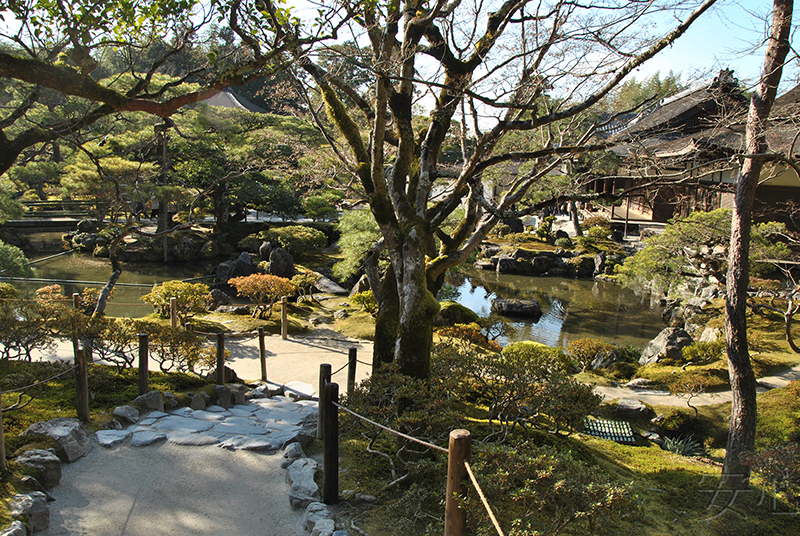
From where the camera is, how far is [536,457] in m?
3.64

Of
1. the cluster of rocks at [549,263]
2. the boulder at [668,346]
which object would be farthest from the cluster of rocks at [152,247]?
the boulder at [668,346]

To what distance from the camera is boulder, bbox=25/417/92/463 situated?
15.7ft

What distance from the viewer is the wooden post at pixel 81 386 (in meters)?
5.30

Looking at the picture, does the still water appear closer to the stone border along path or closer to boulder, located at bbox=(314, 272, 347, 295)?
boulder, located at bbox=(314, 272, 347, 295)

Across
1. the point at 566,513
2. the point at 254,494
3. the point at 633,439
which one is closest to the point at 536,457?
the point at 566,513

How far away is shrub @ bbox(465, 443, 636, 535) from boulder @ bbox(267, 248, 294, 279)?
54.0 feet

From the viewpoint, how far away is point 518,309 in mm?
18047

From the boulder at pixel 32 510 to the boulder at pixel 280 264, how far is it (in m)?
15.5

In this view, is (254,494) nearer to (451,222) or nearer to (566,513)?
(566,513)

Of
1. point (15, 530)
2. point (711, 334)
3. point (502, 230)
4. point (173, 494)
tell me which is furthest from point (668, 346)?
point (502, 230)

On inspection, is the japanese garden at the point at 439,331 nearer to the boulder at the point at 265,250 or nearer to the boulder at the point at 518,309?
the boulder at the point at 518,309

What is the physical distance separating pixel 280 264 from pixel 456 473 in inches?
666

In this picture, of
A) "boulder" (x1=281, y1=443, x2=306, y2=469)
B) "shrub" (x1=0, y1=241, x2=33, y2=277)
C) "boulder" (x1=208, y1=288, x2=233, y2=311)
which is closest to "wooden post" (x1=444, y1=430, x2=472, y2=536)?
"boulder" (x1=281, y1=443, x2=306, y2=469)

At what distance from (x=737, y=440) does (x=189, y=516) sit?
574cm
